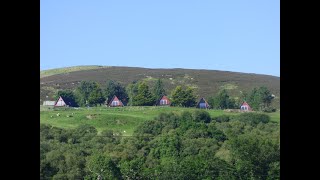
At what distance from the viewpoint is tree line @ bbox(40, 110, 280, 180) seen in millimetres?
11641

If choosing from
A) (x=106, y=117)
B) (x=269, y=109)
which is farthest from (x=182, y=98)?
(x=269, y=109)

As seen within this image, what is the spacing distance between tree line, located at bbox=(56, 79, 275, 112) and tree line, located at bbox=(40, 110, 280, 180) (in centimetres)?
38

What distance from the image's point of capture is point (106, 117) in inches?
515

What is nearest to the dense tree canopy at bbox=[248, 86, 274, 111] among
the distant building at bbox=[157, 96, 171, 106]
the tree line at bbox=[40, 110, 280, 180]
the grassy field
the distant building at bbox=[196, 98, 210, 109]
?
the tree line at bbox=[40, 110, 280, 180]

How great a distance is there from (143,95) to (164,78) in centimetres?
63

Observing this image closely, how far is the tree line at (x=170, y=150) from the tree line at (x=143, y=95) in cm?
38

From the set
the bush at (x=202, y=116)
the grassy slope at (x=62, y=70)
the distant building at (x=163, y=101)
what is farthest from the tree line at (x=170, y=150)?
the grassy slope at (x=62, y=70)

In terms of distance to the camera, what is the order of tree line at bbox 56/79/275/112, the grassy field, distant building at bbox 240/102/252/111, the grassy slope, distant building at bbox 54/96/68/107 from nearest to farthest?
the grassy field
tree line at bbox 56/79/275/112
distant building at bbox 54/96/68/107
distant building at bbox 240/102/252/111
the grassy slope

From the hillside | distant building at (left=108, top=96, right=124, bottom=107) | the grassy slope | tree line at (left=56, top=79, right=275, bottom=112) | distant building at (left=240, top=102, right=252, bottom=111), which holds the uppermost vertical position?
the grassy slope

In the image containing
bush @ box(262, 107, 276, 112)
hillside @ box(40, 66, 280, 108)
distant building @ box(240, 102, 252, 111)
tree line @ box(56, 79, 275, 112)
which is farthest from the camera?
distant building @ box(240, 102, 252, 111)

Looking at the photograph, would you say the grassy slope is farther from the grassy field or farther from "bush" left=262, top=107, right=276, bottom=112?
"bush" left=262, top=107, right=276, bottom=112

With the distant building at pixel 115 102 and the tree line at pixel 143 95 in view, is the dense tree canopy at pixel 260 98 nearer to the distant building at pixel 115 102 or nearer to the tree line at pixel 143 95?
the tree line at pixel 143 95

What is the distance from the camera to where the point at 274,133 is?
11492mm
